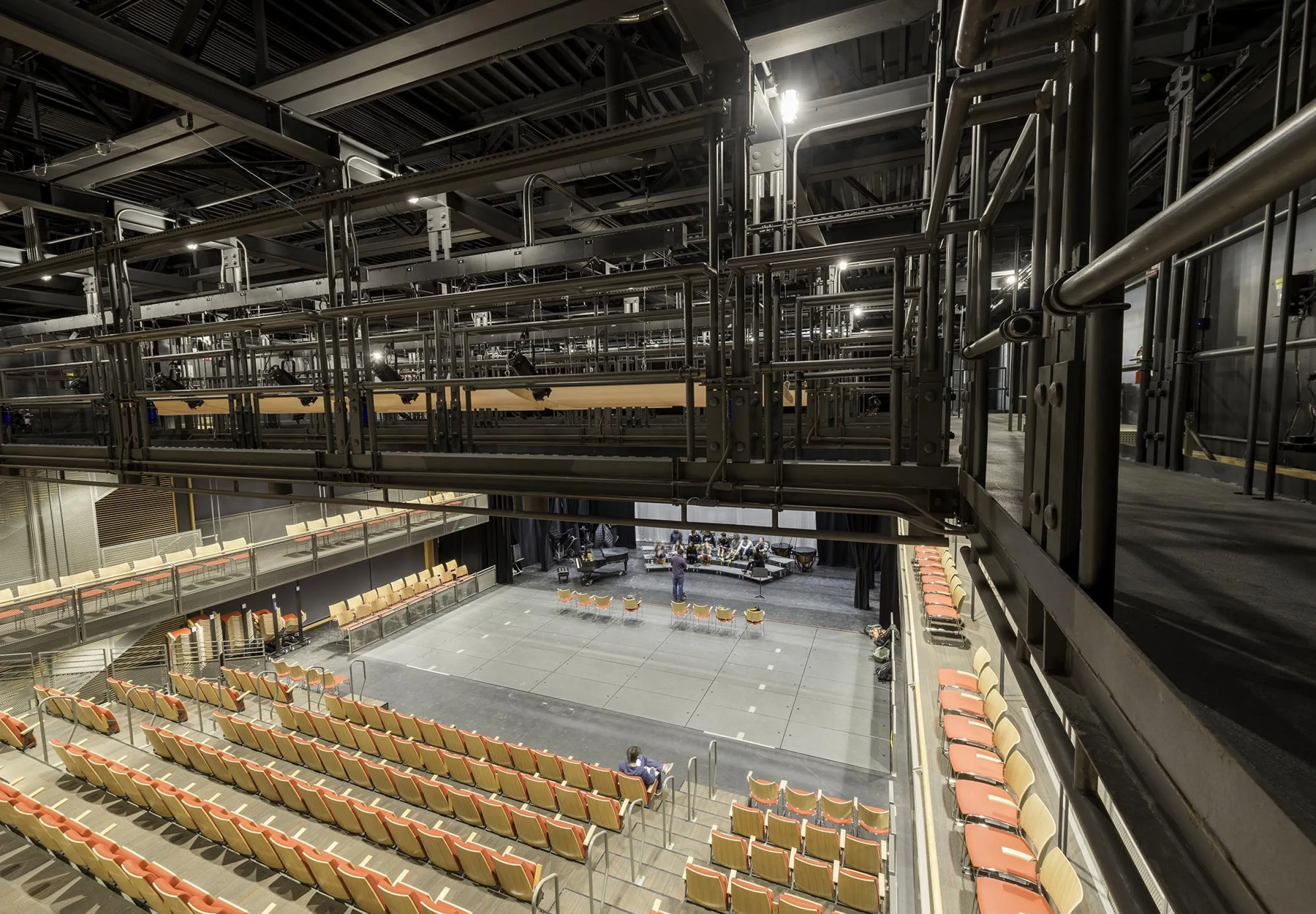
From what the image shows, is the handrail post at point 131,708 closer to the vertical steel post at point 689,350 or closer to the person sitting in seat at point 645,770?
the person sitting in seat at point 645,770

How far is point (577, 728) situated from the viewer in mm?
10062

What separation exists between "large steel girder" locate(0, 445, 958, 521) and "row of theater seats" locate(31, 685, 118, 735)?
23.2 ft

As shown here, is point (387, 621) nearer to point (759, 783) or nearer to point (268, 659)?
point (268, 659)

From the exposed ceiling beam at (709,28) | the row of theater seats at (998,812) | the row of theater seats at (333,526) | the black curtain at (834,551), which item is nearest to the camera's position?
the exposed ceiling beam at (709,28)

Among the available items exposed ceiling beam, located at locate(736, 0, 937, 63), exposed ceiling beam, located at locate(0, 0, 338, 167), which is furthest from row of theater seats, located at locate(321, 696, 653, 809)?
exposed ceiling beam, located at locate(736, 0, 937, 63)

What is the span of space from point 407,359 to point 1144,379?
14944 millimetres

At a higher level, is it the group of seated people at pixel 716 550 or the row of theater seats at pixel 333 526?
the row of theater seats at pixel 333 526

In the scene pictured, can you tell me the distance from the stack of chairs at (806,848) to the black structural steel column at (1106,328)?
5.93 meters

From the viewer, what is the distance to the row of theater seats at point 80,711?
29.4 feet

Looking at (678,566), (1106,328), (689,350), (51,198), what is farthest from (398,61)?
(678,566)

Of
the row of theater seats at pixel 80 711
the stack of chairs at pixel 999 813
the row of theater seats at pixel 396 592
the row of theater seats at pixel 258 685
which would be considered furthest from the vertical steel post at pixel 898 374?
the row of theater seats at pixel 396 592

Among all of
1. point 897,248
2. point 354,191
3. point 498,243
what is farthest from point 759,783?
point 498,243

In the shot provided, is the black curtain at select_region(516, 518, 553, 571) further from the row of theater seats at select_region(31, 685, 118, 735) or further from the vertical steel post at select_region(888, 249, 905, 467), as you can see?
the vertical steel post at select_region(888, 249, 905, 467)

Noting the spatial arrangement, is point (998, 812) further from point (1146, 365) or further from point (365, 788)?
point (365, 788)
